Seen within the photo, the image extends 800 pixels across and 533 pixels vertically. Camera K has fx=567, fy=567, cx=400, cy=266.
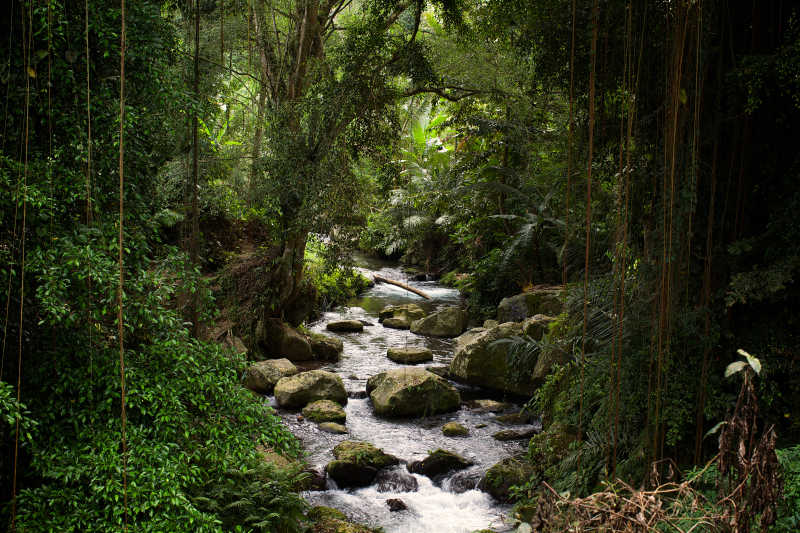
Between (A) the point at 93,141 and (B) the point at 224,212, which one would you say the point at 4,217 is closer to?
(A) the point at 93,141

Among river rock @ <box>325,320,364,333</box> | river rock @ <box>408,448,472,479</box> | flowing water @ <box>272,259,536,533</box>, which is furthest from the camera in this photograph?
river rock @ <box>325,320,364,333</box>

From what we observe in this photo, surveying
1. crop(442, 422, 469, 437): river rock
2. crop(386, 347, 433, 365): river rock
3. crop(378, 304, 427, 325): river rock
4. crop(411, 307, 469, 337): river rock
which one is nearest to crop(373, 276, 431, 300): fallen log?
crop(378, 304, 427, 325): river rock

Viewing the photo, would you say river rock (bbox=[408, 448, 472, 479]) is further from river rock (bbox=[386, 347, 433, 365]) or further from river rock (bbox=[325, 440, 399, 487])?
river rock (bbox=[386, 347, 433, 365])

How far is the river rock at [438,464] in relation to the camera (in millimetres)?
6340

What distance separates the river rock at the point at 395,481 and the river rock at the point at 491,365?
274 centimetres

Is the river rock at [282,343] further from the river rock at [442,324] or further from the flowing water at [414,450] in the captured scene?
the river rock at [442,324]

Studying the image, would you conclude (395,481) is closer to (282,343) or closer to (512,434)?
(512,434)

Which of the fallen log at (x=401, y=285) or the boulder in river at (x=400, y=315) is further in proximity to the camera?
the fallen log at (x=401, y=285)

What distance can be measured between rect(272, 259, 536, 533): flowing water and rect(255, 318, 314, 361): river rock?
0.54 m

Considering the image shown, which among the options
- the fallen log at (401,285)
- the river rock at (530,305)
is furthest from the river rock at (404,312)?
the river rock at (530,305)

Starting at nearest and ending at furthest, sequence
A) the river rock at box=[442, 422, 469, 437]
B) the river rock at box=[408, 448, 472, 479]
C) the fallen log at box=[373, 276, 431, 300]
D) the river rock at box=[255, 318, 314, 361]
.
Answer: the river rock at box=[408, 448, 472, 479]
the river rock at box=[442, 422, 469, 437]
the river rock at box=[255, 318, 314, 361]
the fallen log at box=[373, 276, 431, 300]

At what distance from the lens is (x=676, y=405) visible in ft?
13.3

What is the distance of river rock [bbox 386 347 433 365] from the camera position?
10.0m

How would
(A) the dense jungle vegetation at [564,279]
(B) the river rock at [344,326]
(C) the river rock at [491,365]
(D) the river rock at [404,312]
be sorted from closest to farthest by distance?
(A) the dense jungle vegetation at [564,279] < (C) the river rock at [491,365] < (B) the river rock at [344,326] < (D) the river rock at [404,312]
